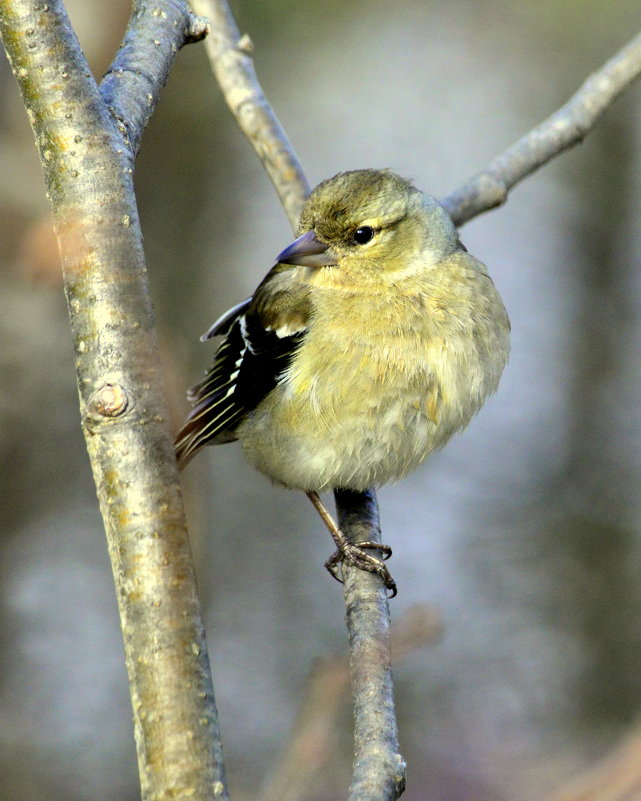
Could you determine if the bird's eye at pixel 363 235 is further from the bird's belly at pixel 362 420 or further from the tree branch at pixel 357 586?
the bird's belly at pixel 362 420

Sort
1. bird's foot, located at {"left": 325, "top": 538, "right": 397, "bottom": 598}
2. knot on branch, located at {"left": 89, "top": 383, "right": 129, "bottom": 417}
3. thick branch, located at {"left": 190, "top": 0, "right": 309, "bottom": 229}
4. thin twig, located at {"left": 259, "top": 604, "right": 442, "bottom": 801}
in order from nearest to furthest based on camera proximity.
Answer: knot on branch, located at {"left": 89, "top": 383, "right": 129, "bottom": 417} < thin twig, located at {"left": 259, "top": 604, "right": 442, "bottom": 801} < bird's foot, located at {"left": 325, "top": 538, "right": 397, "bottom": 598} < thick branch, located at {"left": 190, "top": 0, "right": 309, "bottom": 229}

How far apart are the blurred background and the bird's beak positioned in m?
2.13

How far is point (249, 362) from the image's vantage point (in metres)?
4.18

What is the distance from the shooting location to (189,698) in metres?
1.59

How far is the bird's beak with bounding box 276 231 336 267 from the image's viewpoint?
152 inches

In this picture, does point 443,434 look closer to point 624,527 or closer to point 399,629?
point 399,629

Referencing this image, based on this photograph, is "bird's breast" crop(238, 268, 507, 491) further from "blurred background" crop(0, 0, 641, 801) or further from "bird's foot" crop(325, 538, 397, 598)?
"blurred background" crop(0, 0, 641, 801)

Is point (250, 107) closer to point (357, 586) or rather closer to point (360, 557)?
point (360, 557)

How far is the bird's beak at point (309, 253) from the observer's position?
387cm

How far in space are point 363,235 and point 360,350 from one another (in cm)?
58

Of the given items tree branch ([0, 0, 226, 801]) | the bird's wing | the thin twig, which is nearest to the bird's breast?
the bird's wing

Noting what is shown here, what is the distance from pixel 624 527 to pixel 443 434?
5.15m

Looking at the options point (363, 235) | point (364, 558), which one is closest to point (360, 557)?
point (364, 558)

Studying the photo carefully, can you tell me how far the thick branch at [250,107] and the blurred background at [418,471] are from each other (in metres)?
1.22
